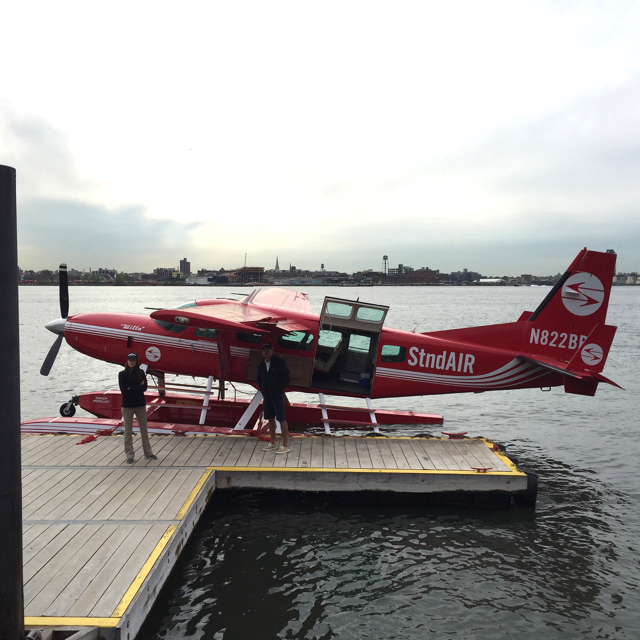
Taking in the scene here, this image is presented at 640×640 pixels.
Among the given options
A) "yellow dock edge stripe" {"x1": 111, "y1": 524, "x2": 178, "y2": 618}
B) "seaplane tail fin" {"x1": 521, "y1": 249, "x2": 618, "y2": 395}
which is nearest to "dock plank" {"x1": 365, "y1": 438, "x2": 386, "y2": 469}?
"yellow dock edge stripe" {"x1": 111, "y1": 524, "x2": 178, "y2": 618}

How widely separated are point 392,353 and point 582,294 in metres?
4.09

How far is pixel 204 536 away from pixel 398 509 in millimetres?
2980

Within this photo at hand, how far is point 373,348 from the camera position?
1022cm

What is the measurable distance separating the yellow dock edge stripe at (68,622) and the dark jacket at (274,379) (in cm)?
441

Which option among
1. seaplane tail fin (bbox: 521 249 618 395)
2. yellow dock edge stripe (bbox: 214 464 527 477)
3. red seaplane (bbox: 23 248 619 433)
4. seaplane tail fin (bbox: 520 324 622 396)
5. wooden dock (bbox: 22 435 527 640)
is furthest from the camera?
seaplane tail fin (bbox: 521 249 618 395)

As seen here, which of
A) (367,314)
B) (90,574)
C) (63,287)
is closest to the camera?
(90,574)

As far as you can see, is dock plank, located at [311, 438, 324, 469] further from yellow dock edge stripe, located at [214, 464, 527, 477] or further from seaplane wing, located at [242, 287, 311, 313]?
seaplane wing, located at [242, 287, 311, 313]

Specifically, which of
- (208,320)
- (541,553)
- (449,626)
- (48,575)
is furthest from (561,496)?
(48,575)

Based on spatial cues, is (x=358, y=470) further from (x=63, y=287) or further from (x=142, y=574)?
(x=63, y=287)

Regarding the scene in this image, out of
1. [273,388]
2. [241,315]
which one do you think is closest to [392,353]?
[273,388]

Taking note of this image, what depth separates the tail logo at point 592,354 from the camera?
9.65m

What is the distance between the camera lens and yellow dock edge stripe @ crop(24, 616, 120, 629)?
158 inches

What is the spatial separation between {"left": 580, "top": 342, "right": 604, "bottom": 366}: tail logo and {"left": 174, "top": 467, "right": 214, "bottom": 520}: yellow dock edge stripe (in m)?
7.28

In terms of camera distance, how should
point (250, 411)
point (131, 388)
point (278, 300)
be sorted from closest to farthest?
1. point (131, 388)
2. point (250, 411)
3. point (278, 300)
